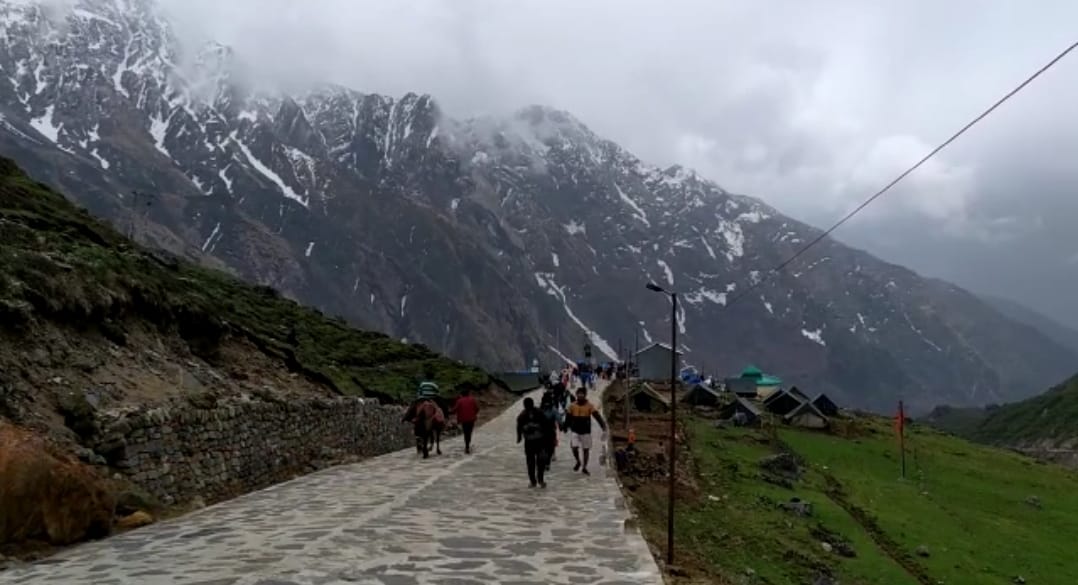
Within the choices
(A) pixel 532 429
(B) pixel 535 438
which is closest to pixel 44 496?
(A) pixel 532 429

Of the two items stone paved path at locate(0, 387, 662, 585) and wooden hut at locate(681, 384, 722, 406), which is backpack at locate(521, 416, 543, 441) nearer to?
stone paved path at locate(0, 387, 662, 585)

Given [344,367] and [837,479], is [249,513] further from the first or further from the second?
[837,479]

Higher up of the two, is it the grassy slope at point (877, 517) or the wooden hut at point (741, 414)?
the wooden hut at point (741, 414)

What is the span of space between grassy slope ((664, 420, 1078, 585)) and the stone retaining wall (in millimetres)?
7512

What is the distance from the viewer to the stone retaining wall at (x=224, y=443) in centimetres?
1293

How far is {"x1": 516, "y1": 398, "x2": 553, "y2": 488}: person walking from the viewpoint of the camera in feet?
54.4

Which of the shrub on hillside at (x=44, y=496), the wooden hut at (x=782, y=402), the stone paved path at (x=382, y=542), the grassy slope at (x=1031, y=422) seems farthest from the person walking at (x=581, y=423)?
the grassy slope at (x=1031, y=422)

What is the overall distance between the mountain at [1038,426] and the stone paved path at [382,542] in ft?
300

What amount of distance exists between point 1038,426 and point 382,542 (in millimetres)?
129498

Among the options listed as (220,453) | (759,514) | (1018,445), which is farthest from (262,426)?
(1018,445)

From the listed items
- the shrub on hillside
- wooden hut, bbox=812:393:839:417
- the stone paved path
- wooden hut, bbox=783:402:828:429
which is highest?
wooden hut, bbox=812:393:839:417

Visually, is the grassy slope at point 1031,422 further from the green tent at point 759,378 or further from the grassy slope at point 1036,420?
the green tent at point 759,378

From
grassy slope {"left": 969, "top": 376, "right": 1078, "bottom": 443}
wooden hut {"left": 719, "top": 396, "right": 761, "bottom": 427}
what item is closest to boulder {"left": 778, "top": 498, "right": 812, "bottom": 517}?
wooden hut {"left": 719, "top": 396, "right": 761, "bottom": 427}

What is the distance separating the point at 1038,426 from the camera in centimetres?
12056
